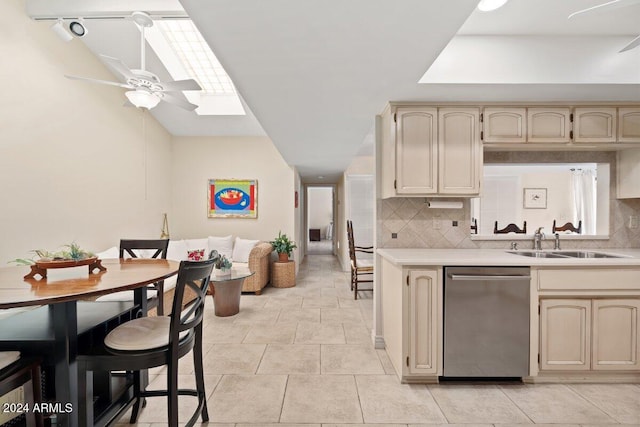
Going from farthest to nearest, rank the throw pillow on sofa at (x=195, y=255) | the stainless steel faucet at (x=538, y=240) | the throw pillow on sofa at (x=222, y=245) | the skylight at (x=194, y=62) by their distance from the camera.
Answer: the throw pillow on sofa at (x=222, y=245) < the throw pillow on sofa at (x=195, y=255) < the skylight at (x=194, y=62) < the stainless steel faucet at (x=538, y=240)

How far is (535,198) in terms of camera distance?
3.06 meters

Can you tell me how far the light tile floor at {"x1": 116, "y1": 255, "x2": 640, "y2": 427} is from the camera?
187cm

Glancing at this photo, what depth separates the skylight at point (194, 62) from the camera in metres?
3.69

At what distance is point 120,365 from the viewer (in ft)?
4.62

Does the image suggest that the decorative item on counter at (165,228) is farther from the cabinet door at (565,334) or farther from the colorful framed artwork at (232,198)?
the cabinet door at (565,334)

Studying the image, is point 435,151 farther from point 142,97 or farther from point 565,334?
point 142,97

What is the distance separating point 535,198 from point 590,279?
1099 mm

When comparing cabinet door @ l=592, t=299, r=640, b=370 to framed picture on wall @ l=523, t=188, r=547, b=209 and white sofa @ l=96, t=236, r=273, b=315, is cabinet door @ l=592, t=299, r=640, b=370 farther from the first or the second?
white sofa @ l=96, t=236, r=273, b=315

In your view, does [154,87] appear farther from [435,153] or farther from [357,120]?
[435,153]

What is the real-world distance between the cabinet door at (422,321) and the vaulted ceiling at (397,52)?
4.82 feet

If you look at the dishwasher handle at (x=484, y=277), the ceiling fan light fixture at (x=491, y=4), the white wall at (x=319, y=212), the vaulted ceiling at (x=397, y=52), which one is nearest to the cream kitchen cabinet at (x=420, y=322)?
the dishwasher handle at (x=484, y=277)

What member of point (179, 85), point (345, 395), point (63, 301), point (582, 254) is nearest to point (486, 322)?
point (345, 395)

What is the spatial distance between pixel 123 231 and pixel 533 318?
512 cm

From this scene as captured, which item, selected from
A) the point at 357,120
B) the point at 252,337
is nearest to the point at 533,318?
the point at 357,120
